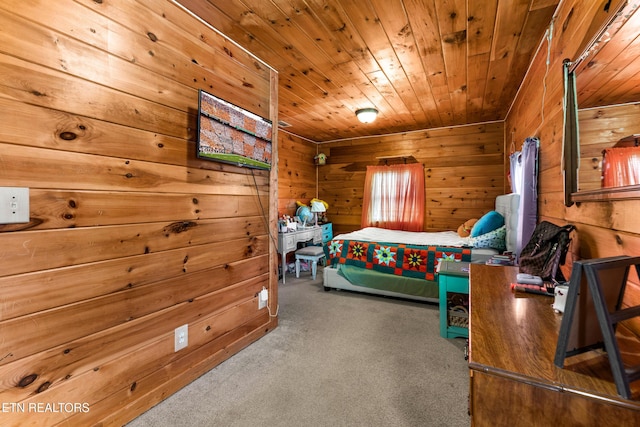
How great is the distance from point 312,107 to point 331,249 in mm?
1887

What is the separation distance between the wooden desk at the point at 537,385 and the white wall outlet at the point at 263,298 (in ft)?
5.96

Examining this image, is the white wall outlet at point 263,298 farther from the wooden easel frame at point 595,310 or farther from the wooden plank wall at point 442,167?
the wooden plank wall at point 442,167

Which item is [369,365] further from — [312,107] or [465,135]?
[465,135]

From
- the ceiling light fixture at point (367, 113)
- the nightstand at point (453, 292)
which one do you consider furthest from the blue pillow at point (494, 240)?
the ceiling light fixture at point (367, 113)

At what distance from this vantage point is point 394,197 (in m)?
5.13

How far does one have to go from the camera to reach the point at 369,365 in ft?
6.63

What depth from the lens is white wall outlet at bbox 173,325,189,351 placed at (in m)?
1.74

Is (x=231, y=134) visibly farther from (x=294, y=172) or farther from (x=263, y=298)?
(x=294, y=172)

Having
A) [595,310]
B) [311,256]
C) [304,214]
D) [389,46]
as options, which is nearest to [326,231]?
[304,214]

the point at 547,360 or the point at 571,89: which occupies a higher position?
the point at 571,89

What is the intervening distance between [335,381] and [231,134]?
5.92 feet

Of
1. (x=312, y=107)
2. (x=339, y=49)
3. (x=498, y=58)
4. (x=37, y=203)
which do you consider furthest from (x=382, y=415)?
(x=312, y=107)

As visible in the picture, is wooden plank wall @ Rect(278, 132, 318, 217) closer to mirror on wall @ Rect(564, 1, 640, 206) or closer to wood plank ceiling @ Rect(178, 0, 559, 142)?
wood plank ceiling @ Rect(178, 0, 559, 142)

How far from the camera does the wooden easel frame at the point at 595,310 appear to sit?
0.67 meters
